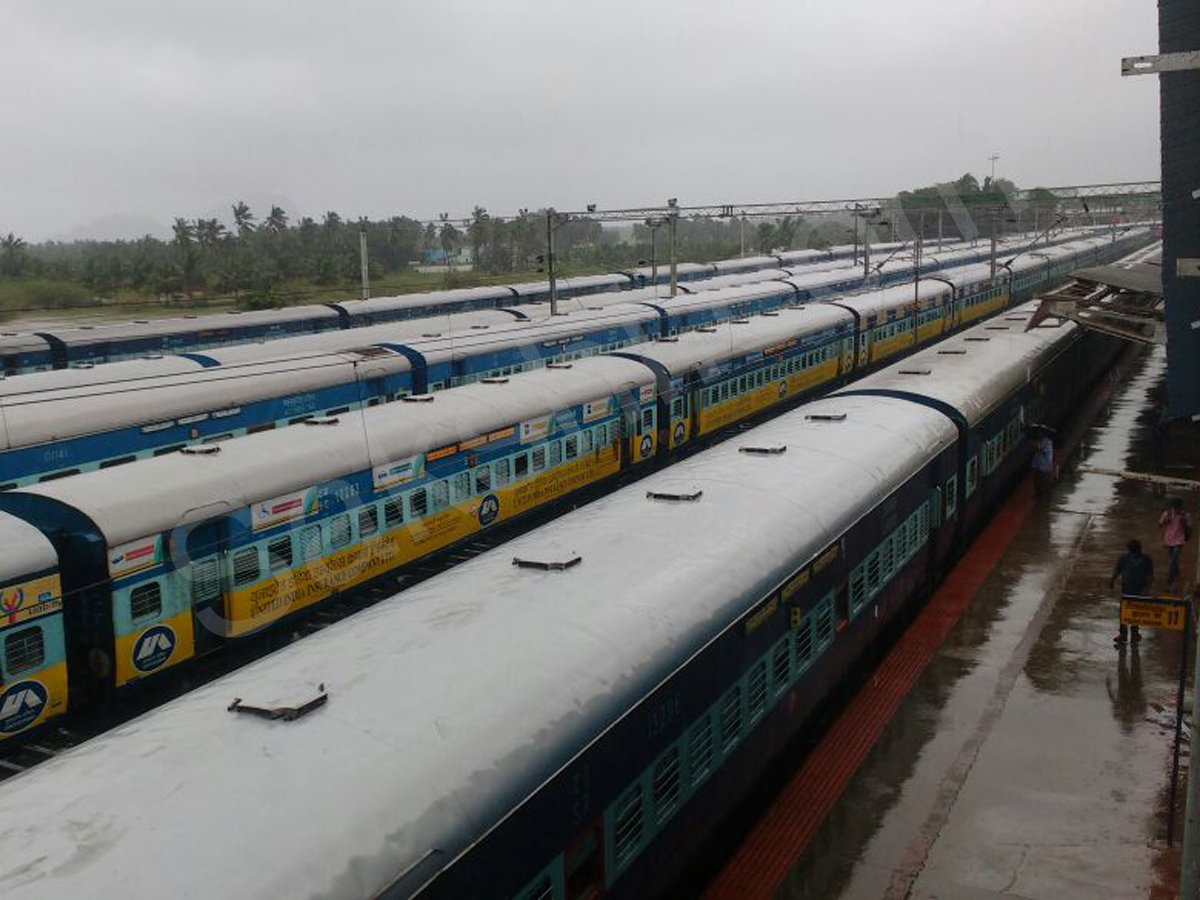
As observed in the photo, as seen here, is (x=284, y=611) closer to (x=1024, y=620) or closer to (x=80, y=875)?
(x=80, y=875)

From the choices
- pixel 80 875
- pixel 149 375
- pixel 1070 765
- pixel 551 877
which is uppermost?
pixel 149 375

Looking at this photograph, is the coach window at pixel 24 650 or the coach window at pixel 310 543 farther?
the coach window at pixel 310 543

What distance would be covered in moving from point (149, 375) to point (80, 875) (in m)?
19.0

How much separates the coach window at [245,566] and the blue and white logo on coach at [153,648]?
1095mm

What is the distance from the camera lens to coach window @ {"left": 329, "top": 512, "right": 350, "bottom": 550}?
14852mm

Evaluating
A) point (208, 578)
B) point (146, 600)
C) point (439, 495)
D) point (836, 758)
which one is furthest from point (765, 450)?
point (146, 600)

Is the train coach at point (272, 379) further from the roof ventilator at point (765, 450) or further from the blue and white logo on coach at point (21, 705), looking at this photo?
the roof ventilator at point (765, 450)

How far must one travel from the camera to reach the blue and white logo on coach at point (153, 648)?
12.1 m

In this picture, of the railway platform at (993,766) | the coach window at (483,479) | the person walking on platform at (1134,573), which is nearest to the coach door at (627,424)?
the coach window at (483,479)

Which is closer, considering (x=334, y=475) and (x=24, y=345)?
(x=334, y=475)

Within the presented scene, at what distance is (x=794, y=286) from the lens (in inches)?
1806

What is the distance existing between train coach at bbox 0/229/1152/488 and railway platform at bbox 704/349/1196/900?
11.8 m

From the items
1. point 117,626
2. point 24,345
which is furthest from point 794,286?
point 117,626

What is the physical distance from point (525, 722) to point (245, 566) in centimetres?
752
